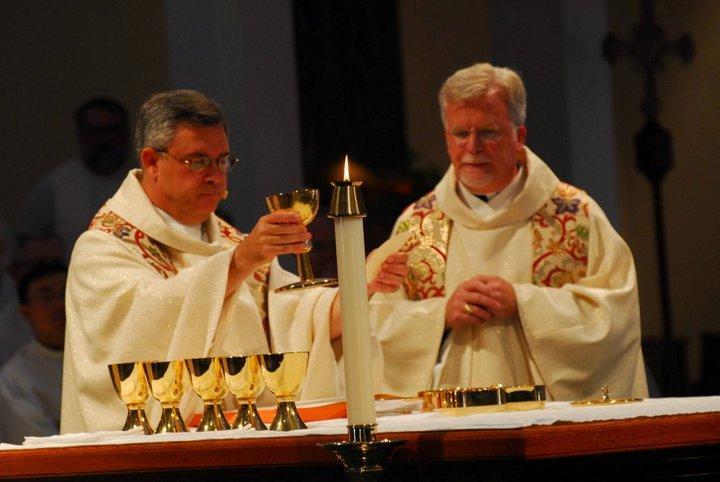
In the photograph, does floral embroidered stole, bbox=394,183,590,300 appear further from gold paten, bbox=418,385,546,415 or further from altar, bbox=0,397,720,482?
altar, bbox=0,397,720,482

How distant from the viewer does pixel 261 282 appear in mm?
4641

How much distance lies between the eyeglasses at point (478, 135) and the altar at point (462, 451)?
232 cm

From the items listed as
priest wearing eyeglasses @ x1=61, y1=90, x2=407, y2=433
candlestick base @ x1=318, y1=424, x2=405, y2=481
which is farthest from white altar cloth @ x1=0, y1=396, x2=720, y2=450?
priest wearing eyeglasses @ x1=61, y1=90, x2=407, y2=433

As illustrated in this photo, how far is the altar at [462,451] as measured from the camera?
2.57 m

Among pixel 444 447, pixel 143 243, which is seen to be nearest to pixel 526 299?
pixel 143 243

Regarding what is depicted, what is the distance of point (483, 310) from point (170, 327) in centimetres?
136

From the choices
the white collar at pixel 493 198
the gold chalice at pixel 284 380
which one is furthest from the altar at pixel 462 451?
the white collar at pixel 493 198

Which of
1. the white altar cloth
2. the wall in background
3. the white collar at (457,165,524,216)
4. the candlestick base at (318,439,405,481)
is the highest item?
the wall in background

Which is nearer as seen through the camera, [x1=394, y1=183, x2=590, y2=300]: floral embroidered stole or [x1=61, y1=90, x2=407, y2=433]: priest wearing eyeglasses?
[x1=61, y1=90, x2=407, y2=433]: priest wearing eyeglasses

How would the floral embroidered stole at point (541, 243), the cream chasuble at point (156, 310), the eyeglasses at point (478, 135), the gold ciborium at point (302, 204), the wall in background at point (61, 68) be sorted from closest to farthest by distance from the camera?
the gold ciborium at point (302, 204) < the cream chasuble at point (156, 310) < the eyeglasses at point (478, 135) < the floral embroidered stole at point (541, 243) < the wall in background at point (61, 68)

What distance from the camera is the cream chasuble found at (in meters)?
3.96

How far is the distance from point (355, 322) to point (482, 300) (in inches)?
102

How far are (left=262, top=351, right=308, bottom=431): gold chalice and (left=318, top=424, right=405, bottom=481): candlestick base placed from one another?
577 millimetres

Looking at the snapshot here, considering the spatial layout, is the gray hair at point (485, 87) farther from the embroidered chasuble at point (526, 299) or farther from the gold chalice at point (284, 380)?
the gold chalice at point (284, 380)
